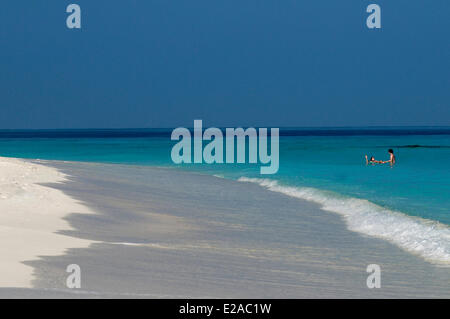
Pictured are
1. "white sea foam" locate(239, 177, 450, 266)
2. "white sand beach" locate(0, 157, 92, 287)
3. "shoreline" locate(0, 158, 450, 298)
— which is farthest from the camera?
"white sea foam" locate(239, 177, 450, 266)

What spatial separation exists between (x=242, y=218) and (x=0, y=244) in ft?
22.6

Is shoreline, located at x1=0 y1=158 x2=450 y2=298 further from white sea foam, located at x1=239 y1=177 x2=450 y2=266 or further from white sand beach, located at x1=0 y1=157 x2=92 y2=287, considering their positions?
white sea foam, located at x1=239 y1=177 x2=450 y2=266

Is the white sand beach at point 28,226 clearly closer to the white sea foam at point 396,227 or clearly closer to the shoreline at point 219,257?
the shoreline at point 219,257

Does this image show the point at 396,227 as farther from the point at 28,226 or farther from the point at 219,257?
the point at 28,226

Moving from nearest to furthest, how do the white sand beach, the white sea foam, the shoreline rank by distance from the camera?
the shoreline < the white sand beach < the white sea foam

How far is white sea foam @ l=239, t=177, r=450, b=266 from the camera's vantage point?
11.1 metres

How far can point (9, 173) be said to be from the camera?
64.4 ft

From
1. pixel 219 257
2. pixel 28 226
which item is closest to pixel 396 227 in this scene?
pixel 219 257

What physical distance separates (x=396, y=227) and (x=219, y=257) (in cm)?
584

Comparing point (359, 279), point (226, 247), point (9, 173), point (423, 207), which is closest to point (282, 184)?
point (423, 207)

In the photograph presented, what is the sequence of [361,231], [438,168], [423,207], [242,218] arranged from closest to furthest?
[361,231], [242,218], [423,207], [438,168]

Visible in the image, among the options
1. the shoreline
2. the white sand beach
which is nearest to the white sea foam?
the shoreline

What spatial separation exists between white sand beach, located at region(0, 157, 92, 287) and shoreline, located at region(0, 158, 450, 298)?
0.19 metres
